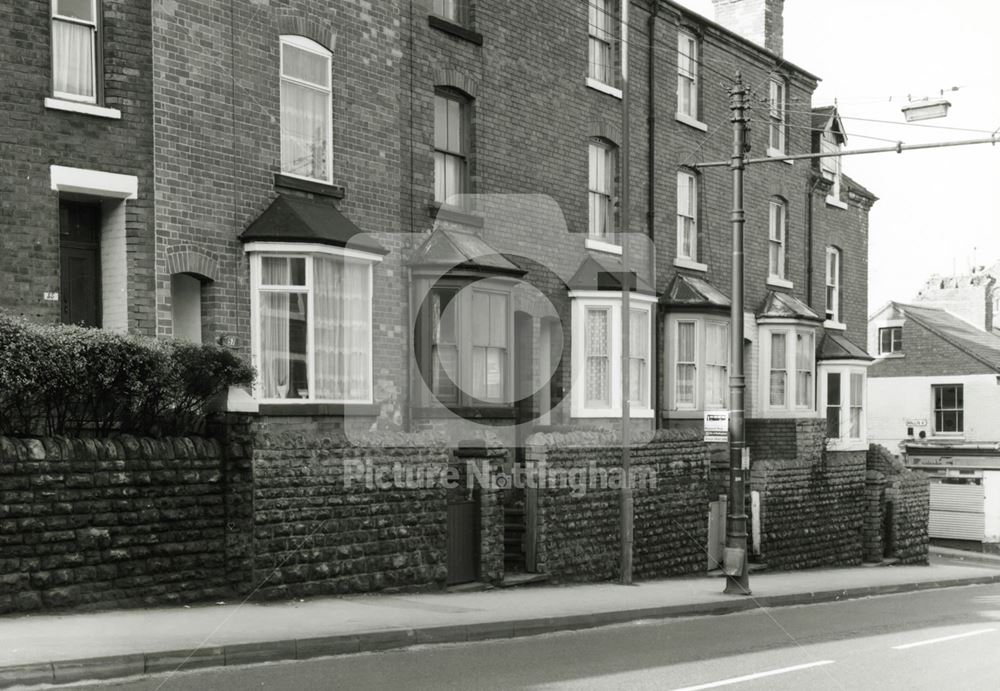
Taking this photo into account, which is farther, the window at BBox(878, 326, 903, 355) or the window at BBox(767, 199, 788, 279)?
the window at BBox(878, 326, 903, 355)

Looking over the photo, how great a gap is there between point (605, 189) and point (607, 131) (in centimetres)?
120

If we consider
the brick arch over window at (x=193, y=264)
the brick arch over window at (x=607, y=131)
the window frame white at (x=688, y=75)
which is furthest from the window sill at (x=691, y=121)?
the brick arch over window at (x=193, y=264)

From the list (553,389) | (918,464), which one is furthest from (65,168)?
(918,464)

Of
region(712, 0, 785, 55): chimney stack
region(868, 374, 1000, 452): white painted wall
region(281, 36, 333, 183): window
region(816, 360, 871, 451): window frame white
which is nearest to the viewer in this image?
region(281, 36, 333, 183): window

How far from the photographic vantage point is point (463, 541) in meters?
16.2

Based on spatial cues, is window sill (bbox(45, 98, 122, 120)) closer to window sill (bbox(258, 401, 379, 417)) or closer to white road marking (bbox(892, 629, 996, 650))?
window sill (bbox(258, 401, 379, 417))

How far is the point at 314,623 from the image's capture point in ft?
39.3

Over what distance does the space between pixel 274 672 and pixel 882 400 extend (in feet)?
122

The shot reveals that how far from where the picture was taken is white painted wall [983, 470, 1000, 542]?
3869 cm

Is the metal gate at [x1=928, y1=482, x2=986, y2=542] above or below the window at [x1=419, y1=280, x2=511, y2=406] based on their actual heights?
below

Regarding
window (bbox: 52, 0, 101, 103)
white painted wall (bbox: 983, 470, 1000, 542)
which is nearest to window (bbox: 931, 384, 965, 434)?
white painted wall (bbox: 983, 470, 1000, 542)

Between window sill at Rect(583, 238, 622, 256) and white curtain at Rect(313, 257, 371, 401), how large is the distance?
22.5 feet

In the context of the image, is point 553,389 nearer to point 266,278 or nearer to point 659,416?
point 659,416

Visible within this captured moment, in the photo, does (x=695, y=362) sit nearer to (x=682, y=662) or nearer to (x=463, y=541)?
(x=463, y=541)
